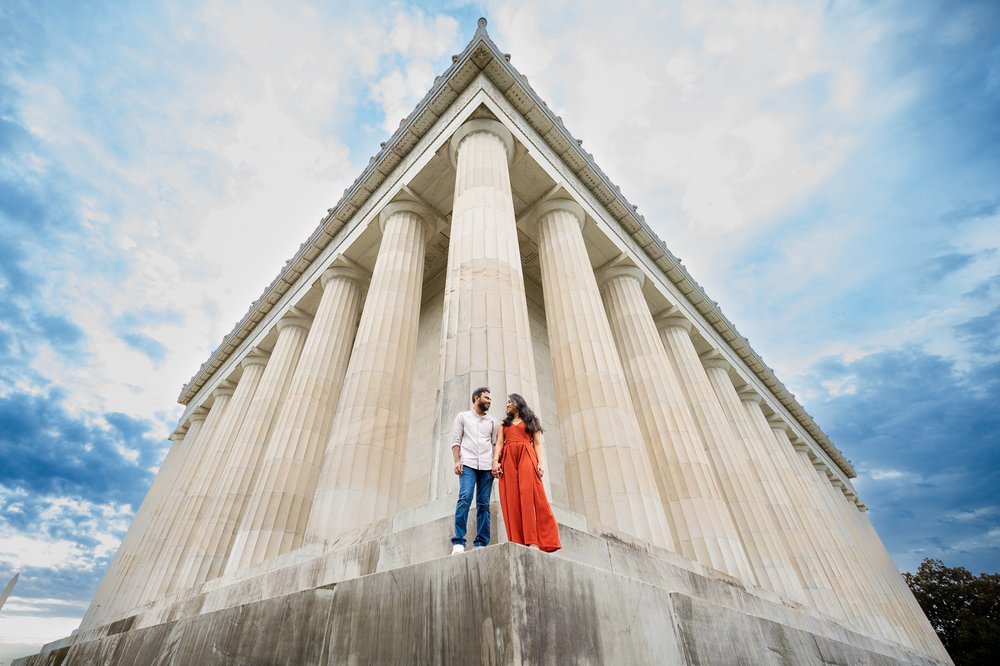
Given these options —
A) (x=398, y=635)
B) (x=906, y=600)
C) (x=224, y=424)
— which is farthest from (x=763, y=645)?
(x=906, y=600)

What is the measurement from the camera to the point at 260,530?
43.6ft

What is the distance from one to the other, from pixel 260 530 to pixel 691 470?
548 inches

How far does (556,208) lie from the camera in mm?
18125

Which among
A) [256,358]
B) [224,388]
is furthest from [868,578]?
[224,388]

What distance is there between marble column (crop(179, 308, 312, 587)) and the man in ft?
51.4

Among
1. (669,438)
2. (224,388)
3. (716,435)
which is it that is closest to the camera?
(669,438)

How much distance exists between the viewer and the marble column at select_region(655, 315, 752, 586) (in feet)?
60.8

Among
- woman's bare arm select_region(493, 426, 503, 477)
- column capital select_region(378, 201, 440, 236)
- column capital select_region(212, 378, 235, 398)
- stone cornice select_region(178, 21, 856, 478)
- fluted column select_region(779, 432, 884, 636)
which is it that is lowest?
woman's bare arm select_region(493, 426, 503, 477)

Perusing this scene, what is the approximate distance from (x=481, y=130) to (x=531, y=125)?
11.5ft

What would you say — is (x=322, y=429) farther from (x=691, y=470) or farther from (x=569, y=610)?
(x=569, y=610)

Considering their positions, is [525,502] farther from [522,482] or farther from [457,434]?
[457,434]

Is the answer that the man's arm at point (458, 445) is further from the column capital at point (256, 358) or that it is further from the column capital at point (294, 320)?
the column capital at point (256, 358)

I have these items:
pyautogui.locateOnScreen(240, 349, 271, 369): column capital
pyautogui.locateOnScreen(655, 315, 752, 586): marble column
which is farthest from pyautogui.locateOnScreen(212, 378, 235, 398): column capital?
pyautogui.locateOnScreen(655, 315, 752, 586): marble column

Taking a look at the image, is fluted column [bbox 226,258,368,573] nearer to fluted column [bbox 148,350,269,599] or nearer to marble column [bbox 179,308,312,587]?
marble column [bbox 179,308,312,587]
